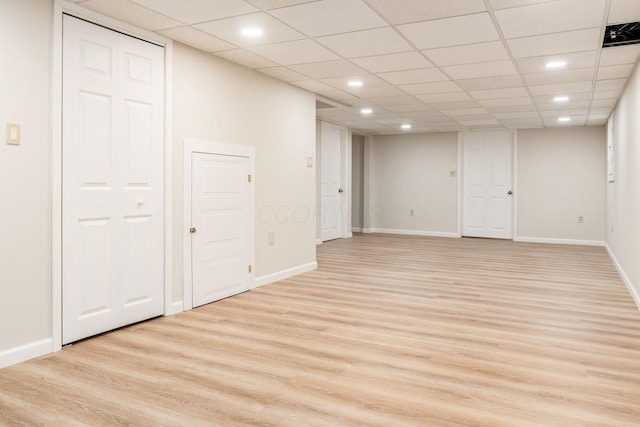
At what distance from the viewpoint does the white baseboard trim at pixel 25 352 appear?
9.59 ft

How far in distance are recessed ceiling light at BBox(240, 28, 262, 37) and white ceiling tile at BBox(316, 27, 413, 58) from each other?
0.50 metres

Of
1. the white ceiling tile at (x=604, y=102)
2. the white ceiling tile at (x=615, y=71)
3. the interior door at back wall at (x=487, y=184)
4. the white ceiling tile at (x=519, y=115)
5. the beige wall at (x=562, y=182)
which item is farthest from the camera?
the interior door at back wall at (x=487, y=184)

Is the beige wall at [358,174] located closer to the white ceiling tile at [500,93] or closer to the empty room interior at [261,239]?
the empty room interior at [261,239]

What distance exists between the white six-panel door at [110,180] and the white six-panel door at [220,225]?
0.43 meters

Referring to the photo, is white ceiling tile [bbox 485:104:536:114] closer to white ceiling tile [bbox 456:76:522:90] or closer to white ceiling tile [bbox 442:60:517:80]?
white ceiling tile [bbox 456:76:522:90]

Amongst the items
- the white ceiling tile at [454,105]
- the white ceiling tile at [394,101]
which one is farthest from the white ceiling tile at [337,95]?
the white ceiling tile at [454,105]

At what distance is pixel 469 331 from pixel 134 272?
A: 2.67 metres

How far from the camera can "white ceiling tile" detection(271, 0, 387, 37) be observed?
10.9ft

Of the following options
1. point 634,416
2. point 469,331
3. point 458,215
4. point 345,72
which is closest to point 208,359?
point 469,331

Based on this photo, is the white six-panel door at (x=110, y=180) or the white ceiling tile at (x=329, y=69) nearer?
the white six-panel door at (x=110, y=180)

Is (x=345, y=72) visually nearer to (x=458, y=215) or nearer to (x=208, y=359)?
(x=208, y=359)

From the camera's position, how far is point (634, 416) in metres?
2.30

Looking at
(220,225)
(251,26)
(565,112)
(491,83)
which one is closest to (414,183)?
(565,112)

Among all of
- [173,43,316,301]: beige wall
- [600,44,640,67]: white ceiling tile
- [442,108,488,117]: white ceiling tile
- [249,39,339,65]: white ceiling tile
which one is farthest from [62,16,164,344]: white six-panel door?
[442,108,488,117]: white ceiling tile
